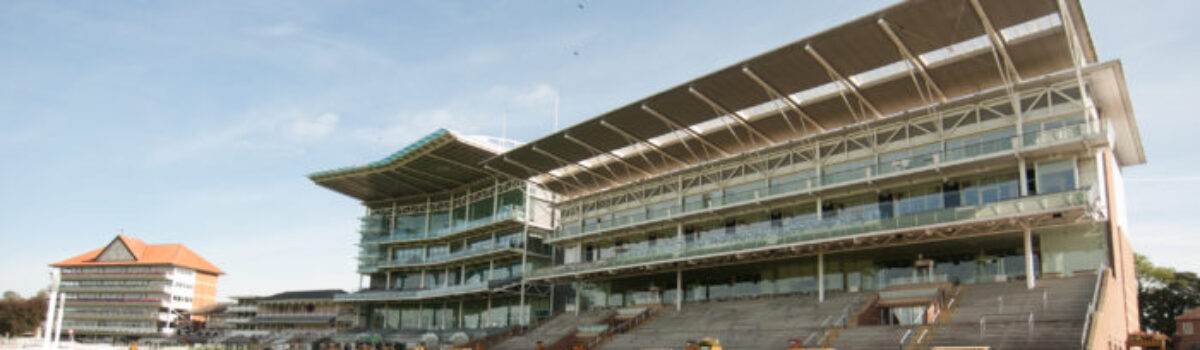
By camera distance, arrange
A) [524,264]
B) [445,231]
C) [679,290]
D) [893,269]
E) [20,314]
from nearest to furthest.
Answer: [893,269], [679,290], [524,264], [445,231], [20,314]

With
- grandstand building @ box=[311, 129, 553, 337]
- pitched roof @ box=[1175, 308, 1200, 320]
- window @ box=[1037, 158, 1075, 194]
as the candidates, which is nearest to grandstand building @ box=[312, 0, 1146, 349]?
window @ box=[1037, 158, 1075, 194]

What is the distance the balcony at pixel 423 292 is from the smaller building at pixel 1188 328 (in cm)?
4624

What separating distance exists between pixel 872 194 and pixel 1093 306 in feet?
41.3

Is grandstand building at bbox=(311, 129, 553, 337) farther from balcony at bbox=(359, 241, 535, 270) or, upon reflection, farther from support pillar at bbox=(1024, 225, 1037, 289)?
support pillar at bbox=(1024, 225, 1037, 289)

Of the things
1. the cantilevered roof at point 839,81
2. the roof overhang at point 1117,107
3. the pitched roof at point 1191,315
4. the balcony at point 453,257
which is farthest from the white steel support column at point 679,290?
the pitched roof at point 1191,315

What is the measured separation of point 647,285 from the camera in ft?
168

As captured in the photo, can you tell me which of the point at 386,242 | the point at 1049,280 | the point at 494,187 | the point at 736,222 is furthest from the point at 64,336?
the point at 1049,280

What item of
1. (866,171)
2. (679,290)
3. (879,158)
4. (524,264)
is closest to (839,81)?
(866,171)

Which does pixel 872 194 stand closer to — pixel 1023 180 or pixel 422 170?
pixel 1023 180

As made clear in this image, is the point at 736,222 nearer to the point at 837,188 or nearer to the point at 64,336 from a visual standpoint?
the point at 837,188

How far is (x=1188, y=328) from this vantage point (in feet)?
183

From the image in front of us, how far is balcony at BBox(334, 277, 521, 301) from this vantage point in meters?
59.8

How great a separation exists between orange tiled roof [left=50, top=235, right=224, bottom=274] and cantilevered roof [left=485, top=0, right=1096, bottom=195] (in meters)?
78.6

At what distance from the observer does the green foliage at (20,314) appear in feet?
338
